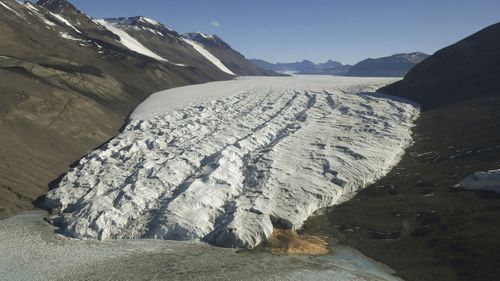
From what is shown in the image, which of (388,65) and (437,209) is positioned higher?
(388,65)

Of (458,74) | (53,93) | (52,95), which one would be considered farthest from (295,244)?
(458,74)

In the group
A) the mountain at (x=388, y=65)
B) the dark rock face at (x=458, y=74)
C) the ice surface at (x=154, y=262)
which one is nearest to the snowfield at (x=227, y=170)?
the ice surface at (x=154, y=262)

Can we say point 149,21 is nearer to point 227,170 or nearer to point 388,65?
point 388,65

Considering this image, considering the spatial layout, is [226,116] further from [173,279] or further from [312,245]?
[173,279]

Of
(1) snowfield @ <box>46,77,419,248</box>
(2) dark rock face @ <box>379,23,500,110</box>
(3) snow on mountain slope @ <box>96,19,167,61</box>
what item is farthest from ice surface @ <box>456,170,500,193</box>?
(3) snow on mountain slope @ <box>96,19,167,61</box>

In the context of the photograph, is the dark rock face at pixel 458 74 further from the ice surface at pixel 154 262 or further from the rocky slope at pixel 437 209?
the ice surface at pixel 154 262

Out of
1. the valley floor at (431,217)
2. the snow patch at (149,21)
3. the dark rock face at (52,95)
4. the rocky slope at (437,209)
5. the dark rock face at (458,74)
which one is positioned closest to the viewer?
the valley floor at (431,217)

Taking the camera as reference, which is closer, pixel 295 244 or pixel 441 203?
pixel 295 244
